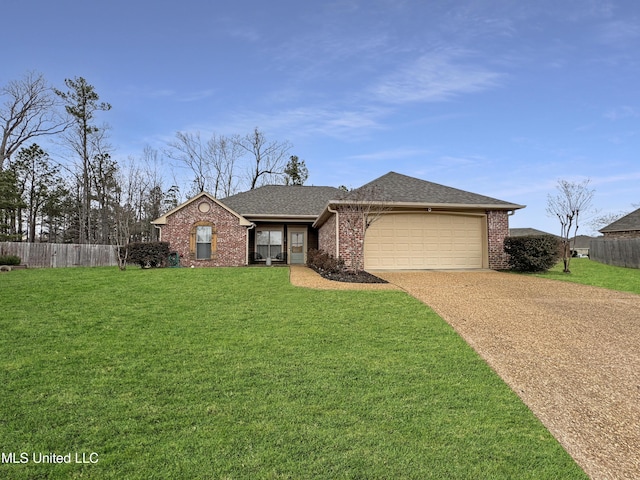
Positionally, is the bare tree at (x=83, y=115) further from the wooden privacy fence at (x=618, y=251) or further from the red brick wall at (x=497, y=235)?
the wooden privacy fence at (x=618, y=251)

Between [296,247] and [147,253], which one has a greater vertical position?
[296,247]

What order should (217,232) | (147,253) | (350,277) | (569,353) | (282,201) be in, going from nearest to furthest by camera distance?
(569,353)
(350,277)
(147,253)
(217,232)
(282,201)

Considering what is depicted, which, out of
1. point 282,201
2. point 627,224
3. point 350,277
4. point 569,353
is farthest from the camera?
point 627,224

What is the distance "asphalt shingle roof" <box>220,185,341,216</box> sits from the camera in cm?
1883

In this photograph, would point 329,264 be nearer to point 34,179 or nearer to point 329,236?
point 329,236

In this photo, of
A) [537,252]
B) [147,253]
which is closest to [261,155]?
[147,253]

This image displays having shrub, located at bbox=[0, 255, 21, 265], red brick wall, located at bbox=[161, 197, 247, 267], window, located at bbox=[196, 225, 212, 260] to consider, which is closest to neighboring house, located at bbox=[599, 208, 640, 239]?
red brick wall, located at bbox=[161, 197, 247, 267]

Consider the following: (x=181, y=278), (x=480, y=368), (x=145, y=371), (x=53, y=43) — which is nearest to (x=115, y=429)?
(x=145, y=371)

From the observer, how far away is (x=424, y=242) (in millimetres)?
14109

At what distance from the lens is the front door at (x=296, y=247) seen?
752 inches

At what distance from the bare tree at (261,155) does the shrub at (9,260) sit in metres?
18.6

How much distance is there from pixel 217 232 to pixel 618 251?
69.2 ft

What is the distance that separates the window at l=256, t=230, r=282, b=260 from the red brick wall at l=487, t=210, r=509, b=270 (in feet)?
33.8

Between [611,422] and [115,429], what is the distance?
4.64m
